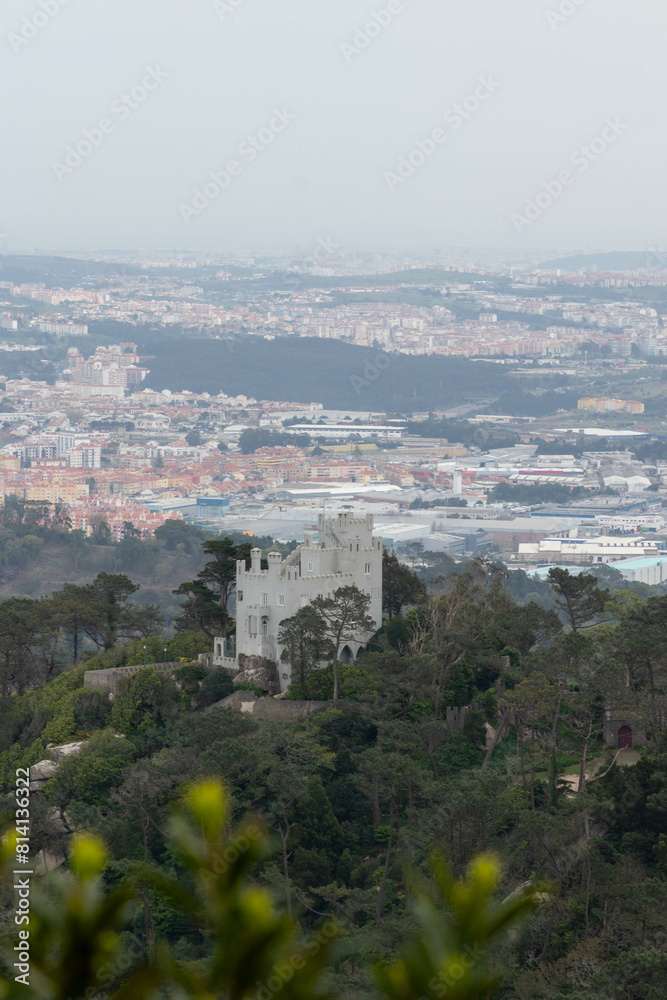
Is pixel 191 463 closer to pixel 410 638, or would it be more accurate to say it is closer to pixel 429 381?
pixel 429 381

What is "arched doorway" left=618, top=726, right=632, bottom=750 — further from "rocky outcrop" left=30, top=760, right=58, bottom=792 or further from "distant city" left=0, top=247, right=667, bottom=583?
"distant city" left=0, top=247, right=667, bottom=583

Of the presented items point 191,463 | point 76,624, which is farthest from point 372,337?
point 76,624

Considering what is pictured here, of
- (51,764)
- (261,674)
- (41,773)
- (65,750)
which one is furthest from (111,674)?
(261,674)

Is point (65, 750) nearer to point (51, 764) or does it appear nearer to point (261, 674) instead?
point (51, 764)

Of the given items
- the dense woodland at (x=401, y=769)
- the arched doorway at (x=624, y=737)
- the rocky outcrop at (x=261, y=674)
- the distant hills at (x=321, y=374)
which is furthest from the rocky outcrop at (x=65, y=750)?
the distant hills at (x=321, y=374)

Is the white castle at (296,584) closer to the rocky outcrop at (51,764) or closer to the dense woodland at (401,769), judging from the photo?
the dense woodland at (401,769)
